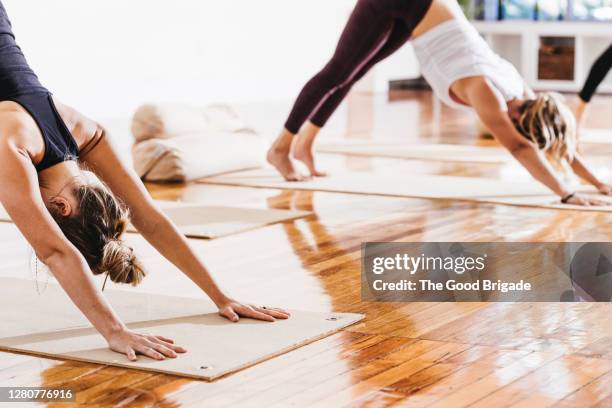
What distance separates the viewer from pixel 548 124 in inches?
143

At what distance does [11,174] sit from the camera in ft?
6.60

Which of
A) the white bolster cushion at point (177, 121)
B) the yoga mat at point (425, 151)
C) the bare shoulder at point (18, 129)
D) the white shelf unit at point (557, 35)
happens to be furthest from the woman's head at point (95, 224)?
the white shelf unit at point (557, 35)

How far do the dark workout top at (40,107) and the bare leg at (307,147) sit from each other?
84.8 inches

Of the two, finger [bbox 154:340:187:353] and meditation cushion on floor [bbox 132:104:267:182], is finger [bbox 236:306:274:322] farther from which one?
meditation cushion on floor [bbox 132:104:267:182]

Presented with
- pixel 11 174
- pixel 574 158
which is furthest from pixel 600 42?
pixel 11 174

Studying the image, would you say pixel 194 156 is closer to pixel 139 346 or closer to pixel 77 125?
pixel 77 125

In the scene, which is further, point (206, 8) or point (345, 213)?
point (206, 8)

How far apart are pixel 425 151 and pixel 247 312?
303 cm

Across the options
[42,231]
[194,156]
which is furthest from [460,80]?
[42,231]

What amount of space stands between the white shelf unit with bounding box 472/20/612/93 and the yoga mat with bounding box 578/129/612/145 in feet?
8.00

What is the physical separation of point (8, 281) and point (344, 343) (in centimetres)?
95

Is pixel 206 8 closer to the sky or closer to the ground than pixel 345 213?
closer to the sky

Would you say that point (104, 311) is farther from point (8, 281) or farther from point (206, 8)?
point (206, 8)

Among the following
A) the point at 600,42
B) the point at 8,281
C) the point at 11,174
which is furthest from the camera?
the point at 600,42
